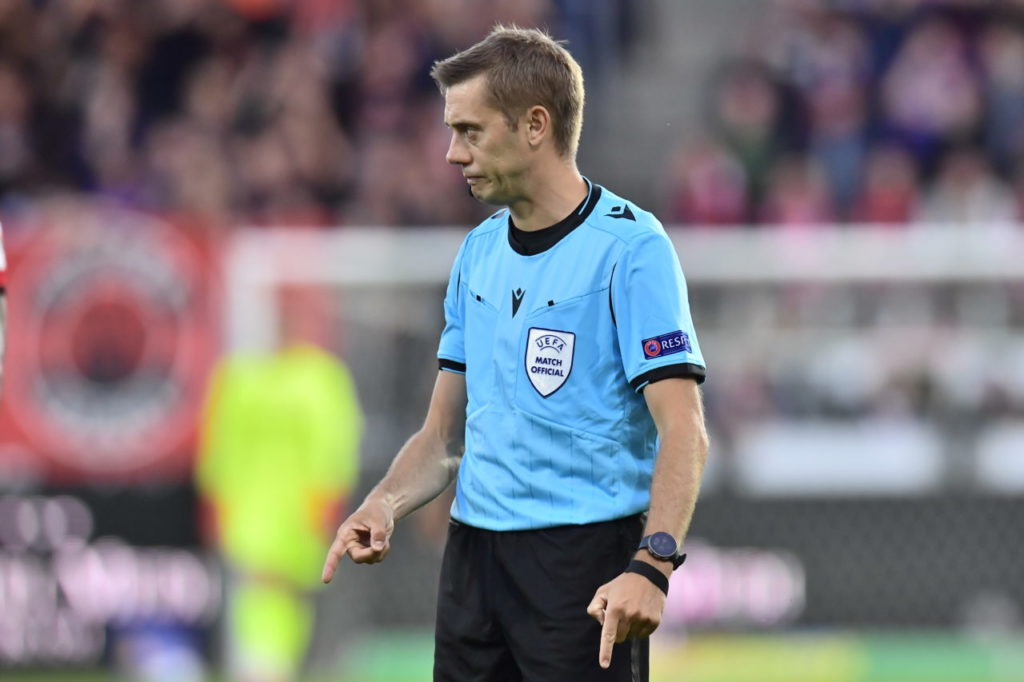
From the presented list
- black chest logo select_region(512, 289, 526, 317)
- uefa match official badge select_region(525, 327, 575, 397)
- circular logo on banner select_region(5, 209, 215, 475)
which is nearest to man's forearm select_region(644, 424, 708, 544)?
uefa match official badge select_region(525, 327, 575, 397)

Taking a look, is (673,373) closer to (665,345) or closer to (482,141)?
(665,345)

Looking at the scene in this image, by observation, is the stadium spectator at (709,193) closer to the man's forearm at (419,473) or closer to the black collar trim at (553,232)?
the man's forearm at (419,473)

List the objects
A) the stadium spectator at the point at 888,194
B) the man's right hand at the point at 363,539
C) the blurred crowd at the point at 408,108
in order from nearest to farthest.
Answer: the man's right hand at the point at 363,539, the stadium spectator at the point at 888,194, the blurred crowd at the point at 408,108

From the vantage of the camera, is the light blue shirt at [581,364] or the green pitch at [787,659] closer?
the light blue shirt at [581,364]

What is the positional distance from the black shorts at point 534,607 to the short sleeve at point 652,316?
337mm

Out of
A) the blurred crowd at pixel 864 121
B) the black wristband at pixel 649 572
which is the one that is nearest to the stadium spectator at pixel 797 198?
the blurred crowd at pixel 864 121

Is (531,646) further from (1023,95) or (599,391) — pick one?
(1023,95)

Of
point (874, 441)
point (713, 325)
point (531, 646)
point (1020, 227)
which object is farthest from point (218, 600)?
point (531, 646)

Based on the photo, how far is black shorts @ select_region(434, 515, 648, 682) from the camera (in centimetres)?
344

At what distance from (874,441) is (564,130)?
6.13 meters

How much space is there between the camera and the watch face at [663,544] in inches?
127

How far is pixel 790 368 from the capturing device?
367 inches

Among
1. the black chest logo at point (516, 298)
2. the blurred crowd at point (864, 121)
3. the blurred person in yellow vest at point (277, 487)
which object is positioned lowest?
the blurred person in yellow vest at point (277, 487)

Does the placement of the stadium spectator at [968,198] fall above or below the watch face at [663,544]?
above
